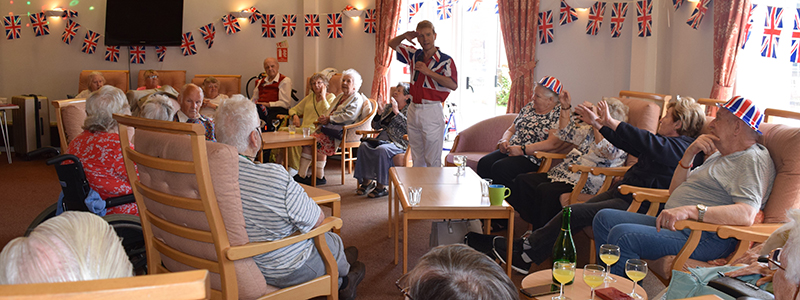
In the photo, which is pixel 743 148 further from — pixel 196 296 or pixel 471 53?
pixel 471 53

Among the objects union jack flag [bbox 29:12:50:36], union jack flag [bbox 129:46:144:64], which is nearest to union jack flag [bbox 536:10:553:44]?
union jack flag [bbox 129:46:144:64]

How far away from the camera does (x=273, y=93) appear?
6.87 m

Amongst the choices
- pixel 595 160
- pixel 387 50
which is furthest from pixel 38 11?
pixel 595 160

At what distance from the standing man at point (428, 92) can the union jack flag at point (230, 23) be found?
13.7ft

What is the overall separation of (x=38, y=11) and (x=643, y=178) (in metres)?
8.22

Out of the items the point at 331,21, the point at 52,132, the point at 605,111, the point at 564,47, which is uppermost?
the point at 331,21

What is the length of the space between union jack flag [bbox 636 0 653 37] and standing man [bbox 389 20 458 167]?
1657 millimetres

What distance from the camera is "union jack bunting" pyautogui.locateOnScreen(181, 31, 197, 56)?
805cm

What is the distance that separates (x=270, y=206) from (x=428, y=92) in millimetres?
2729

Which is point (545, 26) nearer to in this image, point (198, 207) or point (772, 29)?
point (772, 29)

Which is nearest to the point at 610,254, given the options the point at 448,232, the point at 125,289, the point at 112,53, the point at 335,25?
the point at 448,232

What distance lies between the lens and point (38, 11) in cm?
786

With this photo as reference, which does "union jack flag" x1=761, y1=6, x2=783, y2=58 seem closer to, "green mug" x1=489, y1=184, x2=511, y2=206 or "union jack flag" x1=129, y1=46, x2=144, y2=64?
"green mug" x1=489, y1=184, x2=511, y2=206

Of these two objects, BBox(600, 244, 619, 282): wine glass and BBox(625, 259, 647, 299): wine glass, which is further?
BBox(600, 244, 619, 282): wine glass
